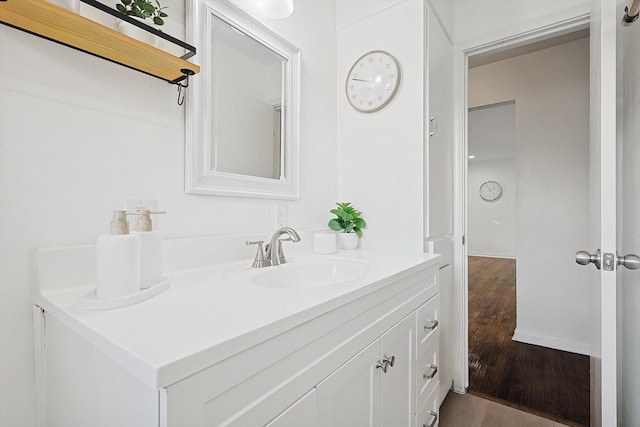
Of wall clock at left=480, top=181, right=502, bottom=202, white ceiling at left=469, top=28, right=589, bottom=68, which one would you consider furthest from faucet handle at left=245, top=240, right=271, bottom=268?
wall clock at left=480, top=181, right=502, bottom=202

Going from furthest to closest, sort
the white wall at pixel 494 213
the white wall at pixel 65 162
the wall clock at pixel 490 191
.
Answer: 1. the wall clock at pixel 490 191
2. the white wall at pixel 494 213
3. the white wall at pixel 65 162

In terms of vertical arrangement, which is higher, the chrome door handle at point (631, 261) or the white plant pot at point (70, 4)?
the white plant pot at point (70, 4)

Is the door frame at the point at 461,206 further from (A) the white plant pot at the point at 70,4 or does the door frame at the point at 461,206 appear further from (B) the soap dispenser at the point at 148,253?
(A) the white plant pot at the point at 70,4

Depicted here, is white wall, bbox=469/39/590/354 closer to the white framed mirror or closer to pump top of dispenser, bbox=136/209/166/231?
the white framed mirror

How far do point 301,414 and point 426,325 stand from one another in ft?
2.54

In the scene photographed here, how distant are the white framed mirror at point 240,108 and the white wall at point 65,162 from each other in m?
0.06

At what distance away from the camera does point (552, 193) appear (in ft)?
8.14

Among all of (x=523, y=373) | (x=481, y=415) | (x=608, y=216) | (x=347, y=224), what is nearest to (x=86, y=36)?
(x=347, y=224)

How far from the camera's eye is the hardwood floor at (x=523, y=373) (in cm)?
168

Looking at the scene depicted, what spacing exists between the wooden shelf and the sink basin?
2.25ft

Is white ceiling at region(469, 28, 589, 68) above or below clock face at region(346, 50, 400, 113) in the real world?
above

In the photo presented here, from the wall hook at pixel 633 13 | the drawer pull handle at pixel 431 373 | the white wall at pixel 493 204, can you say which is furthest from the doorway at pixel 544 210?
the white wall at pixel 493 204

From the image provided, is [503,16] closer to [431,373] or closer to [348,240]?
[348,240]

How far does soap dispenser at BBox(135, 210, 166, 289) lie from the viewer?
2.34 feet
